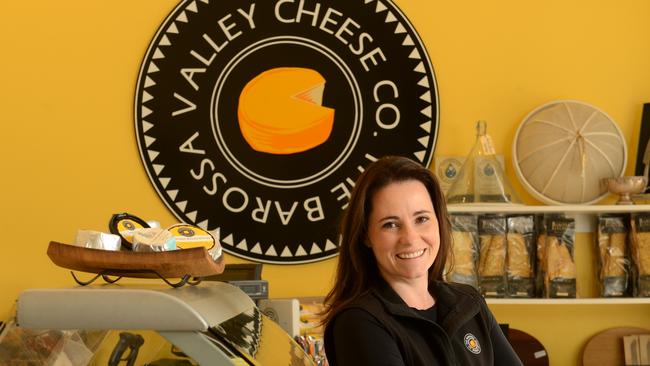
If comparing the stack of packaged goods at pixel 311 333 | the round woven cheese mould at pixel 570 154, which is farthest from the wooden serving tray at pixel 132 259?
the round woven cheese mould at pixel 570 154

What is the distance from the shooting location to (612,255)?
3723mm

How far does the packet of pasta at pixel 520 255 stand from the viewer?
367cm

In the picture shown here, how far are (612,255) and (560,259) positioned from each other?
23cm

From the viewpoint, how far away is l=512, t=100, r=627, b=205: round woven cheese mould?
3.79 m

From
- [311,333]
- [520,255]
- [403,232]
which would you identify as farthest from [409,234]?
[520,255]

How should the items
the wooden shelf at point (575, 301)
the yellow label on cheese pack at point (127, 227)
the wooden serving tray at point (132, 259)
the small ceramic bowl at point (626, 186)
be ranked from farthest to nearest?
the small ceramic bowl at point (626, 186)
the wooden shelf at point (575, 301)
the yellow label on cheese pack at point (127, 227)
the wooden serving tray at point (132, 259)

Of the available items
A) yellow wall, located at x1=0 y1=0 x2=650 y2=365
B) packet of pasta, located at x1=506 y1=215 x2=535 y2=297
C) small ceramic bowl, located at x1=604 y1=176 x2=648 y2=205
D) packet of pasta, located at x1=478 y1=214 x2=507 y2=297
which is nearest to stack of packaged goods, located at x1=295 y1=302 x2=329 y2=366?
yellow wall, located at x1=0 y1=0 x2=650 y2=365

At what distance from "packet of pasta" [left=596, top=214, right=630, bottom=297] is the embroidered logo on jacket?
2182mm

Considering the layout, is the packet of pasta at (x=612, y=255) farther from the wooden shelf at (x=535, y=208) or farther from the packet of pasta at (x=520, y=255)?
the packet of pasta at (x=520, y=255)

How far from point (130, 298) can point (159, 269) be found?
4.8 inches

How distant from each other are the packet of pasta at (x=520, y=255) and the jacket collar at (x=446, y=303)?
193 cm

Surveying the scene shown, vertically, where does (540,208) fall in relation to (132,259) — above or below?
below

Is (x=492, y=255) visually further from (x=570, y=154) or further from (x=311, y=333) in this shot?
(x=311, y=333)

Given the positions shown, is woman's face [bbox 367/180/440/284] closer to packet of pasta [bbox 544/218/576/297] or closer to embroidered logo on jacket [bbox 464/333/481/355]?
embroidered logo on jacket [bbox 464/333/481/355]
